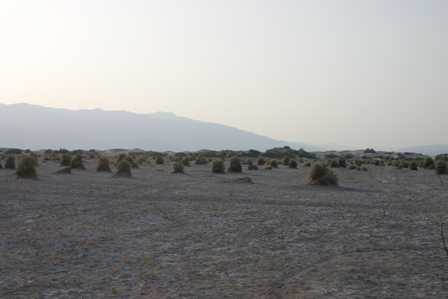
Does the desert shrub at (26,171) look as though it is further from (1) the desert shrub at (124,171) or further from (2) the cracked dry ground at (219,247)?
(2) the cracked dry ground at (219,247)

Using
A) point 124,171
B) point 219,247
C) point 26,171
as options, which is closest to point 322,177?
point 124,171

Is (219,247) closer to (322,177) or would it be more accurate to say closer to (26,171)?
(322,177)

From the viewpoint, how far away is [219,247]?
37.8 ft

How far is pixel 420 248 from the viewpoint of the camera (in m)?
11.1

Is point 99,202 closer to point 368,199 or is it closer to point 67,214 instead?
point 67,214

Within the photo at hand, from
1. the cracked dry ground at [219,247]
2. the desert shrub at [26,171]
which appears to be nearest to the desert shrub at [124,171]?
the desert shrub at [26,171]

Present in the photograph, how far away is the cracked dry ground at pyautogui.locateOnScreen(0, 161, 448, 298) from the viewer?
332 inches

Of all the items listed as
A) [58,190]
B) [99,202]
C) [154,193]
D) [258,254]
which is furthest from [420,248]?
[58,190]

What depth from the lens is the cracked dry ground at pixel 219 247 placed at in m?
8.44

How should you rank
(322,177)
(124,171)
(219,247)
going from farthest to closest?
(124,171), (322,177), (219,247)

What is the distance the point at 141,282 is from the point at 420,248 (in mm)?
5517

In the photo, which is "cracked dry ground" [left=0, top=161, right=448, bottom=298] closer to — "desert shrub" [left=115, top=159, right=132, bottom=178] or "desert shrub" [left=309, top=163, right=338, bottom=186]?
"desert shrub" [left=309, top=163, right=338, bottom=186]

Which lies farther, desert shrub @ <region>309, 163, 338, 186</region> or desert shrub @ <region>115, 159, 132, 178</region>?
desert shrub @ <region>115, 159, 132, 178</region>

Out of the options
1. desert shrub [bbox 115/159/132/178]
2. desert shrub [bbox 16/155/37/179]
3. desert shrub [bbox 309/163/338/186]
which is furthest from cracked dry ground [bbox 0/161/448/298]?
desert shrub [bbox 115/159/132/178]
